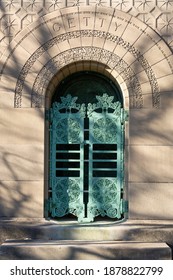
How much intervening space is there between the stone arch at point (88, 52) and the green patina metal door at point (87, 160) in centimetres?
56

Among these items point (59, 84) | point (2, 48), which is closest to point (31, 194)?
point (59, 84)

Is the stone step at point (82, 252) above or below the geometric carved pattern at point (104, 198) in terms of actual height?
below

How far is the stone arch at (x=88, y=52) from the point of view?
793cm

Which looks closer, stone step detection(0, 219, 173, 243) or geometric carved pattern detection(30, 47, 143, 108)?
stone step detection(0, 219, 173, 243)

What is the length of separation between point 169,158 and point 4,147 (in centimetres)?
314

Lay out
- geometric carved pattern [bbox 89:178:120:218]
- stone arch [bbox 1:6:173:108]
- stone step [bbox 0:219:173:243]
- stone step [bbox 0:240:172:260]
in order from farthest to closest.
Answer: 1. geometric carved pattern [bbox 89:178:120:218]
2. stone arch [bbox 1:6:173:108]
3. stone step [bbox 0:219:173:243]
4. stone step [bbox 0:240:172:260]

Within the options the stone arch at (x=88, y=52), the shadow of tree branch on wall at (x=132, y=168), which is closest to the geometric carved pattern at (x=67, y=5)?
the stone arch at (x=88, y=52)

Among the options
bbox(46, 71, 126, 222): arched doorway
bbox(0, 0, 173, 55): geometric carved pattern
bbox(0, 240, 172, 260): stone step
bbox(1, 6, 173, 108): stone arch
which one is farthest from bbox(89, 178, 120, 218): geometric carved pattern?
bbox(0, 0, 173, 55): geometric carved pattern

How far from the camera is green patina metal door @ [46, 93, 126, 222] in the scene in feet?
26.5

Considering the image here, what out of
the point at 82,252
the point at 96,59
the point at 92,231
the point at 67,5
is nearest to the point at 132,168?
the point at 92,231

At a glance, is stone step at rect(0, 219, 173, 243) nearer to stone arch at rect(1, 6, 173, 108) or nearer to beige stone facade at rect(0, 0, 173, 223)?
beige stone facade at rect(0, 0, 173, 223)

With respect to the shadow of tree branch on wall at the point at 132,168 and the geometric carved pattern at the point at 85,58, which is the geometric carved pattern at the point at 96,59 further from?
the shadow of tree branch on wall at the point at 132,168

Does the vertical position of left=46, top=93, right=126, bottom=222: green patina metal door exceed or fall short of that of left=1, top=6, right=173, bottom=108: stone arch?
it falls short

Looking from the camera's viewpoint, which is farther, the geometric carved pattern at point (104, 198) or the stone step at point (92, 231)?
the geometric carved pattern at point (104, 198)
